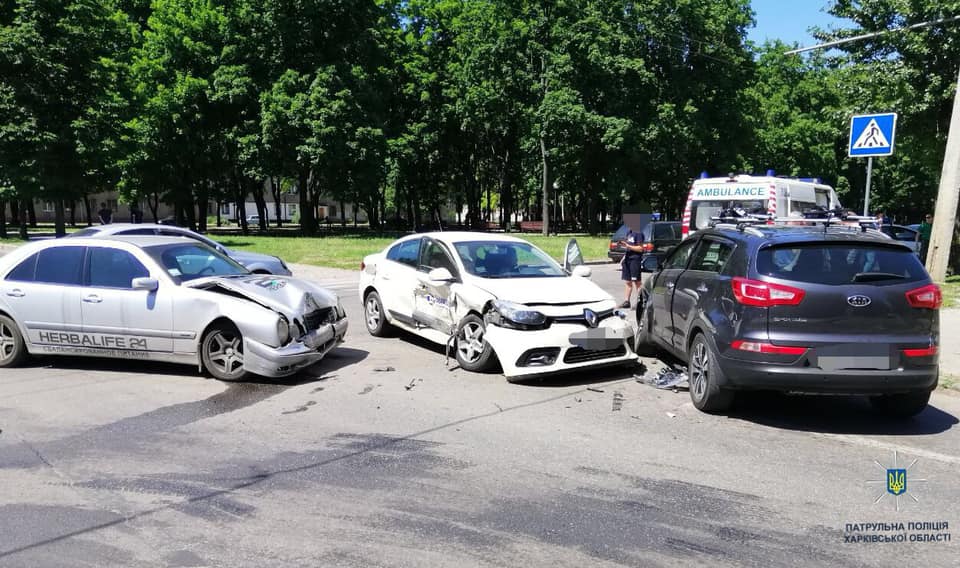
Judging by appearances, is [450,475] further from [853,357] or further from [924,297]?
[924,297]

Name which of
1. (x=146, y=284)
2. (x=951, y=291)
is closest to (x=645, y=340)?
(x=146, y=284)

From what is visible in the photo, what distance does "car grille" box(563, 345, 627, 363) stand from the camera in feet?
23.9

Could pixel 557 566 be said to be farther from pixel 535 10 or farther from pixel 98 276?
pixel 535 10

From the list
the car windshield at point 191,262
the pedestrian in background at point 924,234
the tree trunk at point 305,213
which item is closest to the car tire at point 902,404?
the car windshield at point 191,262

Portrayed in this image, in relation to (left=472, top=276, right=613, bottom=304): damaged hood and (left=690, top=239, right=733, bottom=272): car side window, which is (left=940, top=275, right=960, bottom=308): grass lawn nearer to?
(left=690, top=239, right=733, bottom=272): car side window

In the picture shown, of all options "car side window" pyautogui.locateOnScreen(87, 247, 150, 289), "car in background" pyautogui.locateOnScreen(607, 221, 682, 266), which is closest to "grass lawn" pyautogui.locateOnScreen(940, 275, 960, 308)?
"car in background" pyautogui.locateOnScreen(607, 221, 682, 266)

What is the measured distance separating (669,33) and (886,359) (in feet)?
114

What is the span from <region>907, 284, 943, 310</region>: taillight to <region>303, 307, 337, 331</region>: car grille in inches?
221

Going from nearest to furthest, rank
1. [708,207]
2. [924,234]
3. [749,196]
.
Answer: [749,196] → [708,207] → [924,234]

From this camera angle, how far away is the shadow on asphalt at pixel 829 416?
593 centimetres

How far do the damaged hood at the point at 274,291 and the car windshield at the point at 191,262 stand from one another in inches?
7.6

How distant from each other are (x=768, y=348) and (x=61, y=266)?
733cm

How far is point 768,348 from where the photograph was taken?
18.0 ft

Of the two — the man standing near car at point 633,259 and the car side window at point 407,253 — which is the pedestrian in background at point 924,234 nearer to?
the man standing near car at point 633,259
